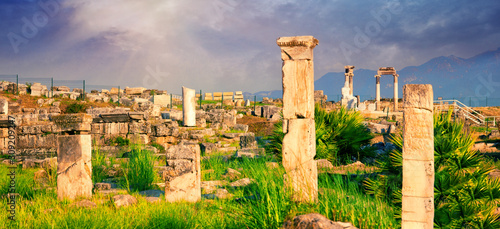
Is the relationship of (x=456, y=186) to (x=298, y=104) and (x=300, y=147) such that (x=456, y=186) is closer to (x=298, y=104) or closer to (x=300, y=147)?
(x=300, y=147)

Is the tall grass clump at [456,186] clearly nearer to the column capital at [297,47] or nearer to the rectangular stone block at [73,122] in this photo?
the column capital at [297,47]

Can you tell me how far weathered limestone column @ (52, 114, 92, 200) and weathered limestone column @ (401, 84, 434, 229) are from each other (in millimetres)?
5697

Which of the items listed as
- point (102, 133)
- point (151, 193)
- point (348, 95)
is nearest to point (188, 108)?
point (102, 133)

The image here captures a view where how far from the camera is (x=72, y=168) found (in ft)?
22.2

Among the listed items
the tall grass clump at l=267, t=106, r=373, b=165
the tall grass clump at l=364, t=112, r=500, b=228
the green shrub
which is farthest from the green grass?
the green shrub

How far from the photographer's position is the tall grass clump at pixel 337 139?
35.3ft

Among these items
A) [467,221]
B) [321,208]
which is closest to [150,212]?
[321,208]

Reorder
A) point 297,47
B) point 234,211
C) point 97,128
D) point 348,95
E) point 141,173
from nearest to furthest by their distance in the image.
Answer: point 234,211
point 297,47
point 141,173
point 97,128
point 348,95

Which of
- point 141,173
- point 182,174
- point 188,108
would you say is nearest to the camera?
point 182,174

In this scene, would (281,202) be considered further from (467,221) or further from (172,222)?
(467,221)

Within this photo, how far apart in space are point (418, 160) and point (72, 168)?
20.0ft

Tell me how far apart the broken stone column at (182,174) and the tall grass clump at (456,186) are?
3208 mm

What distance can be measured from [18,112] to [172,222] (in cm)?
2083

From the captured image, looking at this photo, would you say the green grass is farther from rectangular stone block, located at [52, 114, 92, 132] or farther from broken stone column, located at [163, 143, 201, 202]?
rectangular stone block, located at [52, 114, 92, 132]
